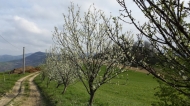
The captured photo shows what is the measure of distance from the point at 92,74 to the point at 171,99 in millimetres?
6849

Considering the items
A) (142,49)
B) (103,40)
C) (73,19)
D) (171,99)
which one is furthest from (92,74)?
(142,49)

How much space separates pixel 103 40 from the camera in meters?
15.9

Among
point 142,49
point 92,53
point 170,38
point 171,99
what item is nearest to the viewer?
point 170,38

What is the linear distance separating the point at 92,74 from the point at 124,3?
1062 cm

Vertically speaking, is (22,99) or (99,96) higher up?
(22,99)

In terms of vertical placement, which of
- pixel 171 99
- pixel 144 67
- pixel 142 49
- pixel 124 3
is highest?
pixel 124 3

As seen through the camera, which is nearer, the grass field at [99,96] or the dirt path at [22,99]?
the dirt path at [22,99]

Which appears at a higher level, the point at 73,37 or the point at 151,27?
the point at 73,37

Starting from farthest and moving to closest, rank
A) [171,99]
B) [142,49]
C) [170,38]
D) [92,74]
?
[92,74] < [171,99] < [142,49] < [170,38]

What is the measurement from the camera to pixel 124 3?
436 centimetres

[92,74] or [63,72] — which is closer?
[92,74]

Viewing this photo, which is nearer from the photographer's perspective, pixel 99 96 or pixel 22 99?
pixel 22 99

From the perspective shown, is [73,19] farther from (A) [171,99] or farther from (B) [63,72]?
(B) [63,72]

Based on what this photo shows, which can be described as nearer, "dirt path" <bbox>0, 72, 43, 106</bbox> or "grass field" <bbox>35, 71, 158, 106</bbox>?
"dirt path" <bbox>0, 72, 43, 106</bbox>
